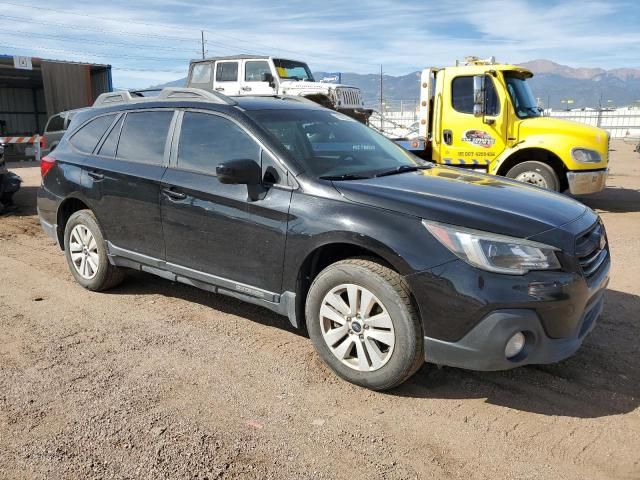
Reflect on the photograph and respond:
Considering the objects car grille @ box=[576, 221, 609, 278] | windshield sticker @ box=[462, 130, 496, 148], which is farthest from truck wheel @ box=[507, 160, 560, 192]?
car grille @ box=[576, 221, 609, 278]

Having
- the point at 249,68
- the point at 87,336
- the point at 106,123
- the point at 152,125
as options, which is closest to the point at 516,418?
the point at 87,336

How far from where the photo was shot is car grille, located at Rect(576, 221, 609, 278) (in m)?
3.11

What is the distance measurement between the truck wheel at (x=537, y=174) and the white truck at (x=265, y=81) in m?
5.63

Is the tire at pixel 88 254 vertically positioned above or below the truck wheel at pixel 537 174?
below

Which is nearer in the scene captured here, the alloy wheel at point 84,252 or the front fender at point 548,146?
the alloy wheel at point 84,252

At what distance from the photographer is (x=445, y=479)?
8.29ft

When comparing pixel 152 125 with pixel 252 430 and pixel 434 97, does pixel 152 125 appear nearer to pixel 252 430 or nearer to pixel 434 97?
pixel 252 430

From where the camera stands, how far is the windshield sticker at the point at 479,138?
9523 mm

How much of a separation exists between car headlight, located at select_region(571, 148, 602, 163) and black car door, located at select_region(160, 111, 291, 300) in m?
6.83

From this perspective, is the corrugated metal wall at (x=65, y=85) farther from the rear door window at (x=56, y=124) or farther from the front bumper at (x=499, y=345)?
the front bumper at (x=499, y=345)

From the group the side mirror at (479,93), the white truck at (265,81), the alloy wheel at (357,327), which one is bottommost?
the alloy wheel at (357,327)

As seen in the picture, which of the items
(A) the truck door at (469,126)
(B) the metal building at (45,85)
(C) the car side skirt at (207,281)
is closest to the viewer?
(C) the car side skirt at (207,281)

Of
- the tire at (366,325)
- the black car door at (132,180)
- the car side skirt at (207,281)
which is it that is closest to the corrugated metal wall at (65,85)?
the black car door at (132,180)

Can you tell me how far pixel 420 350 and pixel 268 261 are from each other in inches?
44.5
